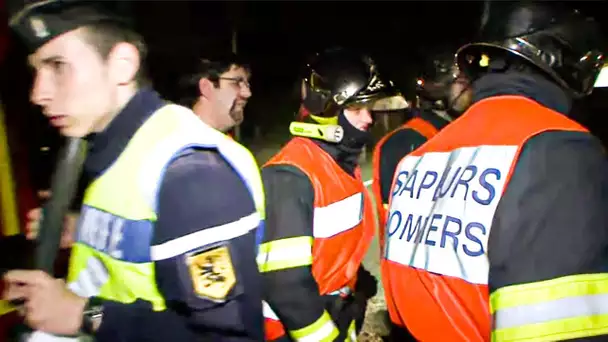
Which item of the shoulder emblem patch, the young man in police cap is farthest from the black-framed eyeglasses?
the shoulder emblem patch

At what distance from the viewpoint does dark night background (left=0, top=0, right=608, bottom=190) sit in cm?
177

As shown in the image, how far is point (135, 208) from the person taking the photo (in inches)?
42.6

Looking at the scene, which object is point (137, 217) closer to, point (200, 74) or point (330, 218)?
point (330, 218)

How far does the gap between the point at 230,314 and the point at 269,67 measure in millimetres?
2516

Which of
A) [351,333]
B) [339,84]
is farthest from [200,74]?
[351,333]

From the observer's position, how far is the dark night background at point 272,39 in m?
1.77

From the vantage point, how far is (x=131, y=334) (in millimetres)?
1097

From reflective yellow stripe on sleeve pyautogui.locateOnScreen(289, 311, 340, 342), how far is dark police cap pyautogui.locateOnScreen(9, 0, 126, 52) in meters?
0.97

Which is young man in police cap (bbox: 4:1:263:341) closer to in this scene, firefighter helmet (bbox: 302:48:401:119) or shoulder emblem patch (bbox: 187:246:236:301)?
shoulder emblem patch (bbox: 187:246:236:301)

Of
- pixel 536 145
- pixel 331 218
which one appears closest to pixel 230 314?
pixel 536 145

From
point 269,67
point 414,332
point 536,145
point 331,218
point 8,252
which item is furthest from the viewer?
point 269,67

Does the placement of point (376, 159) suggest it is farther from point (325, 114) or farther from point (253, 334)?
point (253, 334)

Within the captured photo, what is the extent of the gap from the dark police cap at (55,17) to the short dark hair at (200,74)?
1175mm

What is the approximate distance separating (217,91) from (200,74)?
11cm
